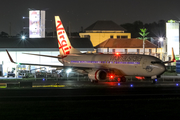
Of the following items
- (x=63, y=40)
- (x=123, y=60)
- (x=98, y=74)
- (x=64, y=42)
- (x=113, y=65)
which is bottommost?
(x=98, y=74)

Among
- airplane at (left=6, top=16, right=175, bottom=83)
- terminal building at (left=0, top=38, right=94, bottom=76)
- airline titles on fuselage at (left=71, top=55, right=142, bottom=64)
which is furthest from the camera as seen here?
terminal building at (left=0, top=38, right=94, bottom=76)

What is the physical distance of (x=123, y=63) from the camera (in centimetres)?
4134

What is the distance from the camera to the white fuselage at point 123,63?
38594 millimetres

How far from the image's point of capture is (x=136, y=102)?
22406mm

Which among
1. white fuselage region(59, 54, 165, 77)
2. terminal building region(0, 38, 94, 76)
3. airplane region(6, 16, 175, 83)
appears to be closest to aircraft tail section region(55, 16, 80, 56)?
airplane region(6, 16, 175, 83)

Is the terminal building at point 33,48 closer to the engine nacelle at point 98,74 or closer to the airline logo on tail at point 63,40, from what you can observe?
the airline logo on tail at point 63,40

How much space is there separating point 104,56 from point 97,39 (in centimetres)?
9715

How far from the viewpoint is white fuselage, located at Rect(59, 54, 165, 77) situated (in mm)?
38594

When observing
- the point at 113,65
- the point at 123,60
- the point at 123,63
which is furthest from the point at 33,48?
the point at 123,63

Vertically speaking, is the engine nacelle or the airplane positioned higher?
the airplane

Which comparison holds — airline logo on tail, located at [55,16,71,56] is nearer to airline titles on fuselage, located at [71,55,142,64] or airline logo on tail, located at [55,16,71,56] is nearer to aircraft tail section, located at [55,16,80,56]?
aircraft tail section, located at [55,16,80,56]

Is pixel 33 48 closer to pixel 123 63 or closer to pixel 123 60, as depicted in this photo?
pixel 123 60

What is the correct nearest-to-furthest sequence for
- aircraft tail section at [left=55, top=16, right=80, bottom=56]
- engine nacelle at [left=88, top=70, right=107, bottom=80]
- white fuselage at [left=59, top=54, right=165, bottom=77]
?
white fuselage at [left=59, top=54, right=165, bottom=77], engine nacelle at [left=88, top=70, right=107, bottom=80], aircraft tail section at [left=55, top=16, right=80, bottom=56]

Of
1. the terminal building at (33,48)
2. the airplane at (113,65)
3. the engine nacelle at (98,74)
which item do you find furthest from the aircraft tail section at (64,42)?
the terminal building at (33,48)
